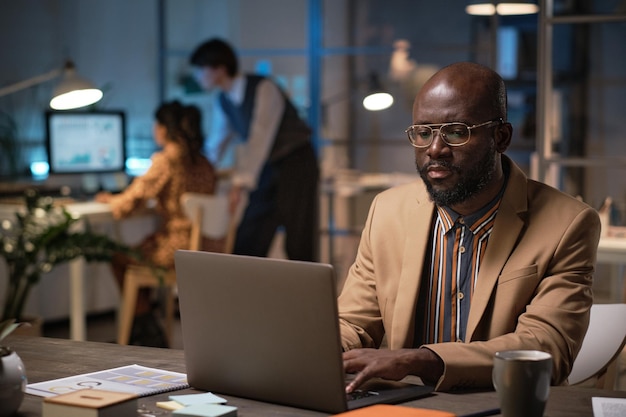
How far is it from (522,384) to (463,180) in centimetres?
71

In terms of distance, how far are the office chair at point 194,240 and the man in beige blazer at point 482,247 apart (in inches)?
116

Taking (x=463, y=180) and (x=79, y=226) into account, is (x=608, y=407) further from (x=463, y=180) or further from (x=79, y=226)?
(x=79, y=226)

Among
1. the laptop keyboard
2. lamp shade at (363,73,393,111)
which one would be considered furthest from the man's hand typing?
lamp shade at (363,73,393,111)

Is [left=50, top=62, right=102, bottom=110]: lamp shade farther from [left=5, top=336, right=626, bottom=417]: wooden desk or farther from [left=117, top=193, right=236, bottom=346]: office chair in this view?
[left=5, top=336, right=626, bottom=417]: wooden desk

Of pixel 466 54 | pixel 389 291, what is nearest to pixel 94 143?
pixel 466 54

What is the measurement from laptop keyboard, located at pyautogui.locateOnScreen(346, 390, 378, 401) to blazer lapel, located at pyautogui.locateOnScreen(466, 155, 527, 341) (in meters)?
0.41

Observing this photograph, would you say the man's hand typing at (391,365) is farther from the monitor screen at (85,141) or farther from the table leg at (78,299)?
the monitor screen at (85,141)

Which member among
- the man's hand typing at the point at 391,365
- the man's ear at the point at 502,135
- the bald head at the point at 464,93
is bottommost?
the man's hand typing at the point at 391,365

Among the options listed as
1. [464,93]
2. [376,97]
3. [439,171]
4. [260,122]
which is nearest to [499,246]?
[439,171]

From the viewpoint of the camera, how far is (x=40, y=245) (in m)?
4.64

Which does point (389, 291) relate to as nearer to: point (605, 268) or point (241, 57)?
point (605, 268)

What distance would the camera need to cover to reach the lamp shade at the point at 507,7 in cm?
573

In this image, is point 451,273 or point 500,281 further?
point 451,273

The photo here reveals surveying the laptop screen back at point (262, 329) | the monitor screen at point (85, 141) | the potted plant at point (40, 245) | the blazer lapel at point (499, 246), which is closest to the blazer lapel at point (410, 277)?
the blazer lapel at point (499, 246)
